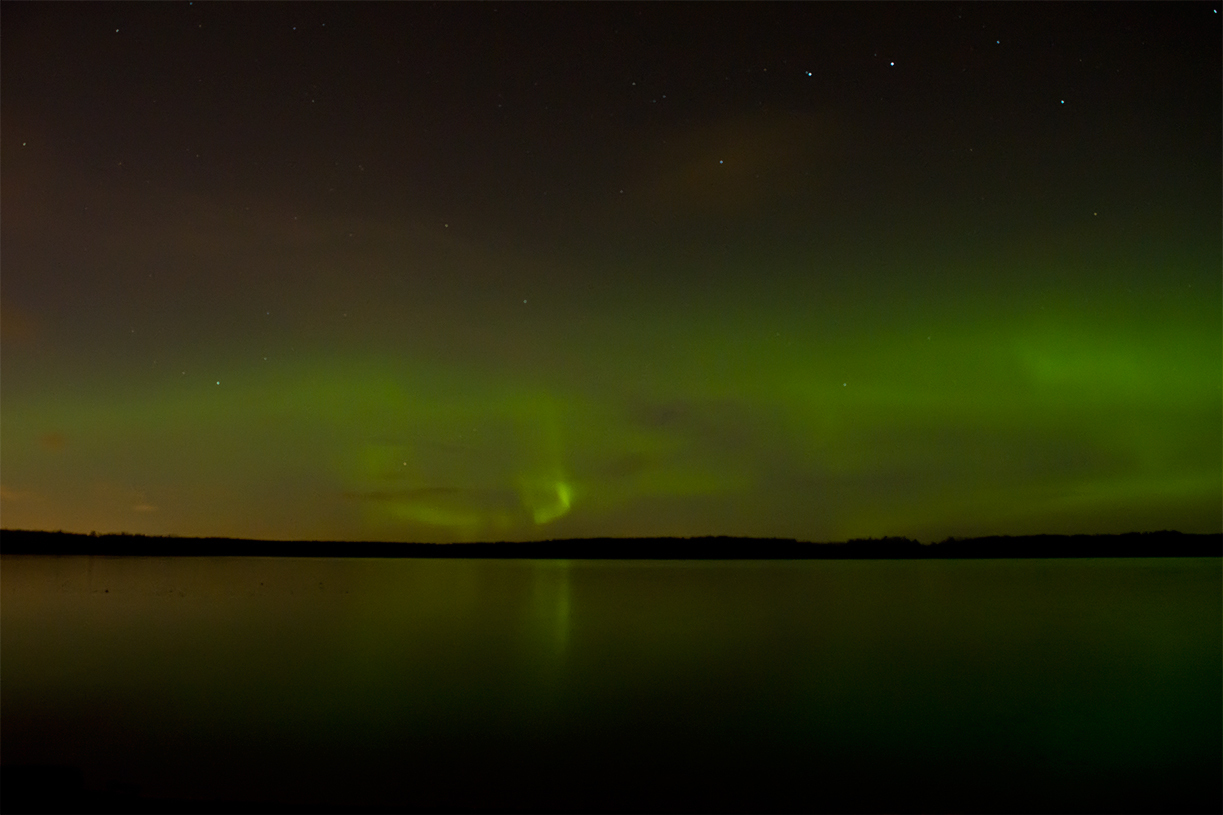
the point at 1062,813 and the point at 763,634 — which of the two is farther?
the point at 763,634

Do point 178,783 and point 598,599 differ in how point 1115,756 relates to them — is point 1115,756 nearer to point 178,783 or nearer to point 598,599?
point 178,783

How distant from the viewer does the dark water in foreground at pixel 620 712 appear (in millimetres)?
9586

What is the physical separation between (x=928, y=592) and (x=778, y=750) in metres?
35.2

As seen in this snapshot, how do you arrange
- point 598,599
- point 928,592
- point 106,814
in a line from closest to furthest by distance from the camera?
point 106,814 → point 598,599 → point 928,592

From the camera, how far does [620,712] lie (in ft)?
44.1

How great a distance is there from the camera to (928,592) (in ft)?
144

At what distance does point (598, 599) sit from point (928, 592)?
15957mm

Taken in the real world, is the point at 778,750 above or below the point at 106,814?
below

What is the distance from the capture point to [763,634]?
78.6 feet

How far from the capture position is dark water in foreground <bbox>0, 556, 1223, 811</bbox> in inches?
377

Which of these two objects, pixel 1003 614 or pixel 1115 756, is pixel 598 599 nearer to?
pixel 1003 614

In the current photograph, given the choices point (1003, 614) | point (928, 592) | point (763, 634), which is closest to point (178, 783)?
point (763, 634)

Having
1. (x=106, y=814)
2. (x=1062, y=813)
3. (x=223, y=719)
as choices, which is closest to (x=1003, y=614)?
(x=1062, y=813)

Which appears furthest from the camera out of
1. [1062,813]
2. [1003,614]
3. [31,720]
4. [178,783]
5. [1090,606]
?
[1090,606]
